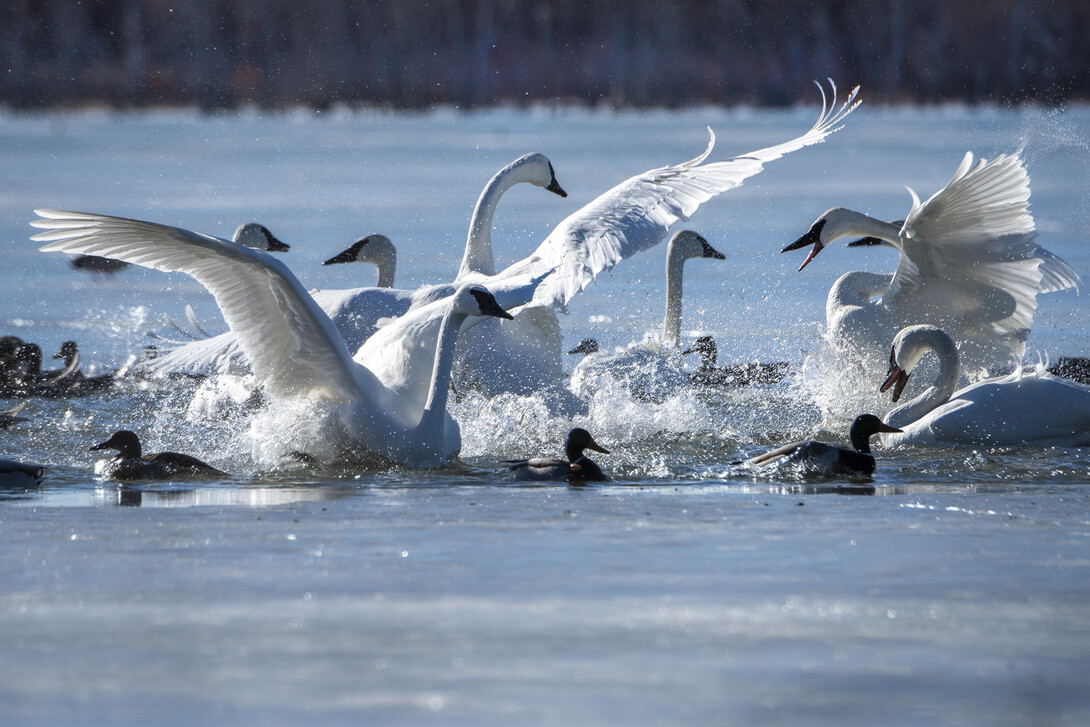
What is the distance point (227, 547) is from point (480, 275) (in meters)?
3.69

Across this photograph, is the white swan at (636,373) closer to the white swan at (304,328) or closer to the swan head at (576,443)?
the swan head at (576,443)

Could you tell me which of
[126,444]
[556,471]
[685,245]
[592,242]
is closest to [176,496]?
[126,444]

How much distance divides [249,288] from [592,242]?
1.91 meters

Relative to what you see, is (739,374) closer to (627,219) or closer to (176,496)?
(627,219)

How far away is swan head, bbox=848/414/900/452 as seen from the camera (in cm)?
696

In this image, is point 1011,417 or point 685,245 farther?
point 685,245

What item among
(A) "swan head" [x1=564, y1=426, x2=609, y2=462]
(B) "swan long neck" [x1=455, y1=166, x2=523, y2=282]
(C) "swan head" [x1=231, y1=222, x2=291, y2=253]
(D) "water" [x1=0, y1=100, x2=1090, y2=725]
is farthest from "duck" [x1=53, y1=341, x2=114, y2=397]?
(A) "swan head" [x1=564, y1=426, x2=609, y2=462]

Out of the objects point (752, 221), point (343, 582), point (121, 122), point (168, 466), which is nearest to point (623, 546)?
point (343, 582)

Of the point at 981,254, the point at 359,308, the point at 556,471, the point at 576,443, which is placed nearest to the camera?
the point at 556,471

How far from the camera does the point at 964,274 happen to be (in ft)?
27.8

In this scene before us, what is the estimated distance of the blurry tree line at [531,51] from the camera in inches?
1480

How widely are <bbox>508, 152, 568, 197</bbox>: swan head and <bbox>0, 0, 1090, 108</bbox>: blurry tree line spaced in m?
27.3

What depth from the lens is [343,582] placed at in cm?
443

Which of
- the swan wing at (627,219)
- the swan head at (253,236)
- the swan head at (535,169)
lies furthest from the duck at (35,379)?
the swan head at (535,169)
